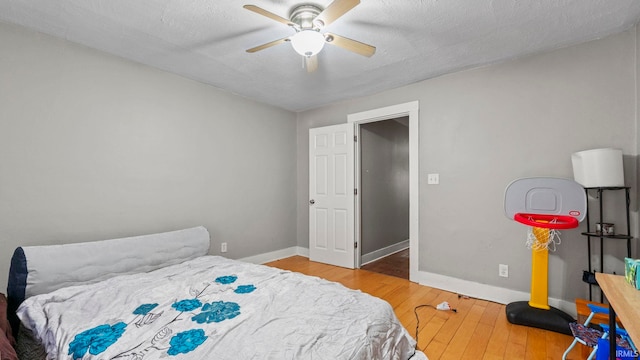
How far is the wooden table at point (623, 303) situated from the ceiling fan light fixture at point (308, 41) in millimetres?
2068

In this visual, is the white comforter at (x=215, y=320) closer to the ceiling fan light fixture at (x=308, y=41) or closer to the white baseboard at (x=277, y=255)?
the ceiling fan light fixture at (x=308, y=41)

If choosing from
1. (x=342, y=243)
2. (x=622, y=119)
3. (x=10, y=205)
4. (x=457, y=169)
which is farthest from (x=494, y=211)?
(x=10, y=205)

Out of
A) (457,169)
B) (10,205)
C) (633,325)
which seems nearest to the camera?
(633,325)

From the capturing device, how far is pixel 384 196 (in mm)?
4684

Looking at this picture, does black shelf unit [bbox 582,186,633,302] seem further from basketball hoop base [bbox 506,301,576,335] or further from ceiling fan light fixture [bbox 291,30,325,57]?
ceiling fan light fixture [bbox 291,30,325,57]

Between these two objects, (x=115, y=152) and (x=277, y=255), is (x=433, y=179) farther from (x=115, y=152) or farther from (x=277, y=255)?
(x=115, y=152)

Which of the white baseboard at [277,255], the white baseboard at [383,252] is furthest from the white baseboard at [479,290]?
the white baseboard at [277,255]

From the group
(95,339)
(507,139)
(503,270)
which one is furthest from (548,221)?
(95,339)

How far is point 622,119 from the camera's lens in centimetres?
226

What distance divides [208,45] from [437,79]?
2.45m

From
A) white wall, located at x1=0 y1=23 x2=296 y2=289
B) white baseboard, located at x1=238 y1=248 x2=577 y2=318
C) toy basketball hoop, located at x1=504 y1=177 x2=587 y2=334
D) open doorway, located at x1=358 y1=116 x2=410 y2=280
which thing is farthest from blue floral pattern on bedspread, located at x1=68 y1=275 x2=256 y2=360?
open doorway, located at x1=358 y1=116 x2=410 y2=280

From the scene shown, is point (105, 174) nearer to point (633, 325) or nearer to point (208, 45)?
point (208, 45)

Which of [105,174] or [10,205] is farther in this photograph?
[105,174]

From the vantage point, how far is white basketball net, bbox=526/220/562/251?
2.34 meters
